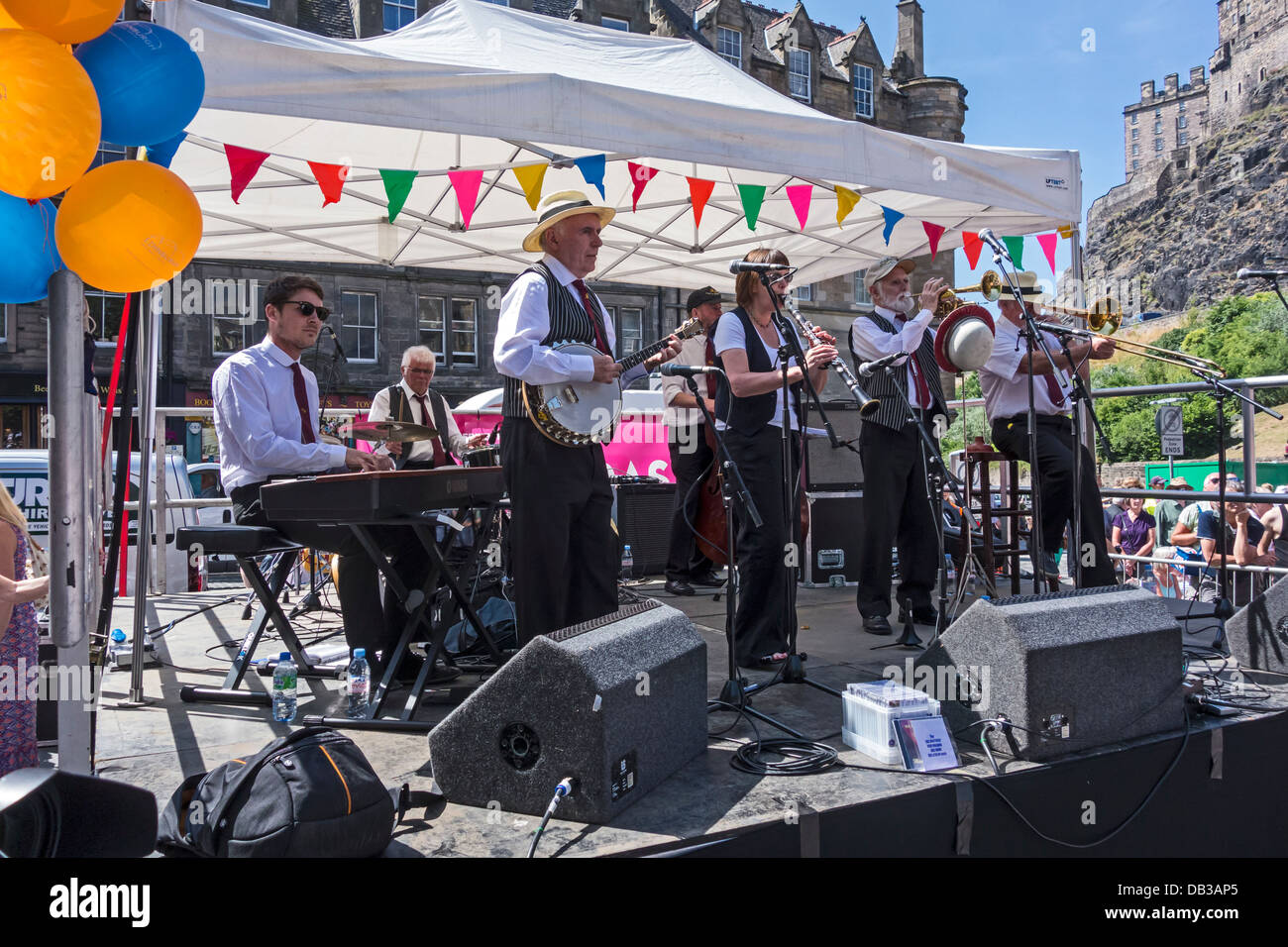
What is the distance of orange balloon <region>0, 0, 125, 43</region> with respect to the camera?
2102 mm

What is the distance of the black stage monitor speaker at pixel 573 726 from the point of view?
223cm

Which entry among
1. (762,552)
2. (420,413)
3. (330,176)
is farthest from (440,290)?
(762,552)

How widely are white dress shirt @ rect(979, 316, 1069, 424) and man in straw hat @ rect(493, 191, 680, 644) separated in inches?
87.3

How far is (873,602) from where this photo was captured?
15.3 ft

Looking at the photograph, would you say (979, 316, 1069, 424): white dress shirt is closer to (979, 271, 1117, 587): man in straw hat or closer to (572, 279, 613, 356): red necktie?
(979, 271, 1117, 587): man in straw hat

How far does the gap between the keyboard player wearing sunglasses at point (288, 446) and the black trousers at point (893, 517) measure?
236 centimetres

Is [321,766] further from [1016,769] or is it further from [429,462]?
[429,462]

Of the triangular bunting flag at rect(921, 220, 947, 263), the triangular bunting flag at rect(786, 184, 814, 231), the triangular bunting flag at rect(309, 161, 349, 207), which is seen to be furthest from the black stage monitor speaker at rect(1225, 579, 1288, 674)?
the triangular bunting flag at rect(309, 161, 349, 207)

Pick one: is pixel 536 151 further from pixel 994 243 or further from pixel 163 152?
pixel 994 243

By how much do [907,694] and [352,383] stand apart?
1859 cm

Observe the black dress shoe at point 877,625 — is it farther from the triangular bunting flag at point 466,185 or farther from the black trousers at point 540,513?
the triangular bunting flag at point 466,185

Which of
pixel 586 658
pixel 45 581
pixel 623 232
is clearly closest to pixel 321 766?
pixel 586 658

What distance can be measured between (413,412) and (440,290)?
15.3 metres
